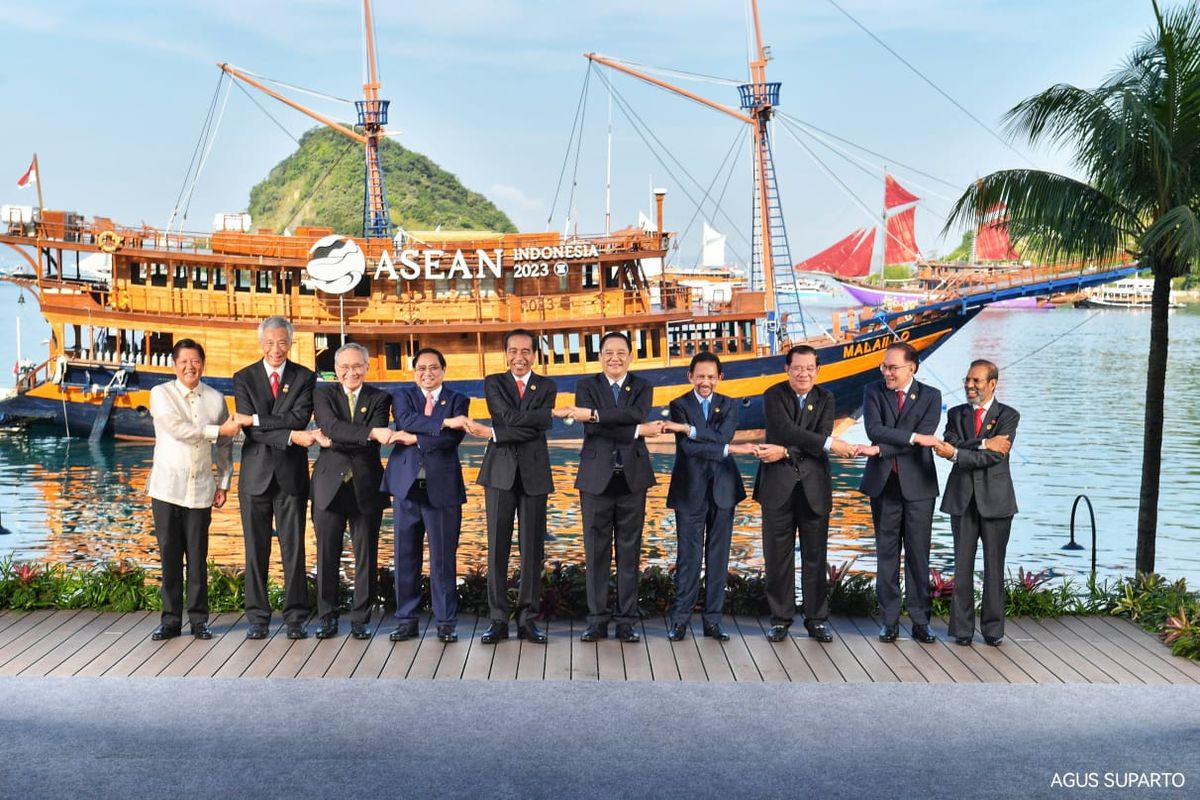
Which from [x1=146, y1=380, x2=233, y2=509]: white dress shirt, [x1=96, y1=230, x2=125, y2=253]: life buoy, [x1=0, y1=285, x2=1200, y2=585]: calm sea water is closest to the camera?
[x1=146, y1=380, x2=233, y2=509]: white dress shirt

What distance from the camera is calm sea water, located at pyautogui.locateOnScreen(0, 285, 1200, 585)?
18.1 meters

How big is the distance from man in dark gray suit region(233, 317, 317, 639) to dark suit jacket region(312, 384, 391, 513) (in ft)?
0.42

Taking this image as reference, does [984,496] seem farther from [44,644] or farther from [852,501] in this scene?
[852,501]

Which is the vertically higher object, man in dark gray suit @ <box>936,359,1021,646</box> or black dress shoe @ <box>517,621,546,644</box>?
man in dark gray suit @ <box>936,359,1021,646</box>

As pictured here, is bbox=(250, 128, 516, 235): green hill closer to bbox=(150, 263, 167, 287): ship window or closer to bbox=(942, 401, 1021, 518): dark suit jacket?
bbox=(150, 263, 167, 287): ship window

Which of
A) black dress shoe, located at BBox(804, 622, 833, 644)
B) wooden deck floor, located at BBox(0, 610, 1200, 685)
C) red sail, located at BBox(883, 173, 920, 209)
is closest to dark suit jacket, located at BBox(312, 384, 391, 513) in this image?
wooden deck floor, located at BBox(0, 610, 1200, 685)

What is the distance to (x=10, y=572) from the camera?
8.18 m

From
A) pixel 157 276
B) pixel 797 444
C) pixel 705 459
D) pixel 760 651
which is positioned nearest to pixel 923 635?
pixel 760 651

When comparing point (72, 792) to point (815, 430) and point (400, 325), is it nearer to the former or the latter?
point (815, 430)

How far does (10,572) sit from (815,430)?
5166 millimetres

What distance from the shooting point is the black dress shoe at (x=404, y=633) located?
716cm

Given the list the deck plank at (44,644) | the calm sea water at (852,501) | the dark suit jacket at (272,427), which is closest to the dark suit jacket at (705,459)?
the dark suit jacket at (272,427)

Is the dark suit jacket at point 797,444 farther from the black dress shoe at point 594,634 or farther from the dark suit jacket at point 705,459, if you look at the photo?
the black dress shoe at point 594,634

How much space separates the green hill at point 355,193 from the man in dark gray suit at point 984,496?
96.3 metres
